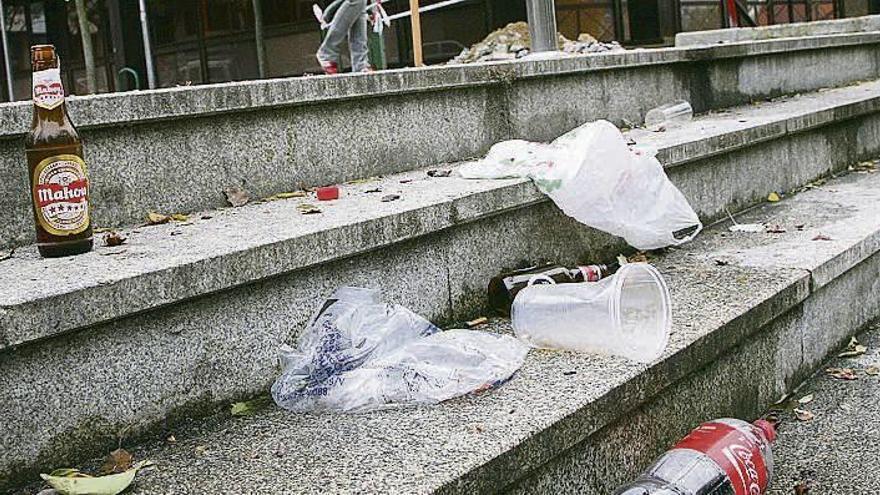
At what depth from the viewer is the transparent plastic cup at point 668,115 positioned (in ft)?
17.6

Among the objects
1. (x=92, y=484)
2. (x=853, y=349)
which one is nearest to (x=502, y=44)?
(x=853, y=349)

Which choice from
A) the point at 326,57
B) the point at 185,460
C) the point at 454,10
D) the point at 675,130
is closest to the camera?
the point at 185,460

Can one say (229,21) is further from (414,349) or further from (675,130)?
(414,349)

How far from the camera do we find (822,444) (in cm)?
295

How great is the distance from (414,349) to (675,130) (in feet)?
9.09

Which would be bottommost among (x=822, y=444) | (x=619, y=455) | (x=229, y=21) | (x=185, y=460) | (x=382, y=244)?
(x=822, y=444)

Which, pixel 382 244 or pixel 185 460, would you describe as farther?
pixel 382 244

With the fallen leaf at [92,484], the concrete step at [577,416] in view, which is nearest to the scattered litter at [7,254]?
the concrete step at [577,416]

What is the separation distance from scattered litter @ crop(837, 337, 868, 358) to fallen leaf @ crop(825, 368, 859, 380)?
0.17 meters

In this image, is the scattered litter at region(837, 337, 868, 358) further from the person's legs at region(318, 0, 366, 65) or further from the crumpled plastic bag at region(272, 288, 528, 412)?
the person's legs at region(318, 0, 366, 65)

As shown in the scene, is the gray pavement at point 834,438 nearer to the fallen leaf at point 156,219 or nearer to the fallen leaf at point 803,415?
the fallen leaf at point 803,415

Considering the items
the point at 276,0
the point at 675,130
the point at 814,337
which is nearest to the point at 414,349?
the point at 814,337

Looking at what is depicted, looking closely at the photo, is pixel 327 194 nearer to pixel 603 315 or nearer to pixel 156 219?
pixel 156 219

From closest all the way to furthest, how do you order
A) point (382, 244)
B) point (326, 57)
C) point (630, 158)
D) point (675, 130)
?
point (382, 244) < point (630, 158) < point (675, 130) < point (326, 57)
